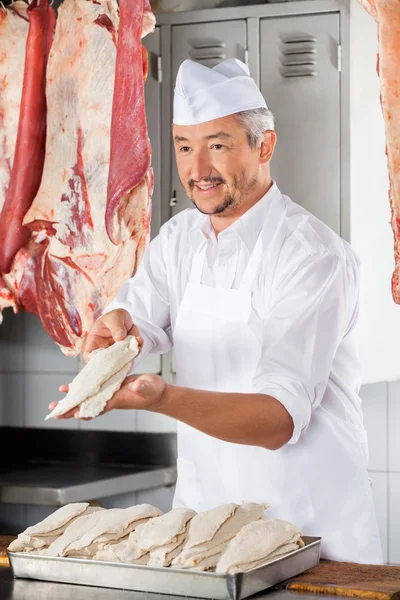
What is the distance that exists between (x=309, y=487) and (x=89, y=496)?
107 cm

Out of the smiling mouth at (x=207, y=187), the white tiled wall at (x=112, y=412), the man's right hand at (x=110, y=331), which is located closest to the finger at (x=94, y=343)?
the man's right hand at (x=110, y=331)

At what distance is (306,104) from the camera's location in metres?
2.81

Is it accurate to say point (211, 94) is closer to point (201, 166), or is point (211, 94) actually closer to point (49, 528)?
point (201, 166)

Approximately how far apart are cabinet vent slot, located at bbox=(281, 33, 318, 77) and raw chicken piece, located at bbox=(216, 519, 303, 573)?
163 cm

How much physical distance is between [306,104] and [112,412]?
1.36 metres

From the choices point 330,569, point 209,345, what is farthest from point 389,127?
point 330,569

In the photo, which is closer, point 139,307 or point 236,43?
point 139,307

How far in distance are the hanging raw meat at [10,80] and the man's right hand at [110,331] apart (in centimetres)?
121

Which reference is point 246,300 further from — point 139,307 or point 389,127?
point 389,127

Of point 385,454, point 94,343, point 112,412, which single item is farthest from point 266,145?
point 112,412

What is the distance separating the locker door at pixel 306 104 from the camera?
109 inches

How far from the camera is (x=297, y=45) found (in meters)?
2.82

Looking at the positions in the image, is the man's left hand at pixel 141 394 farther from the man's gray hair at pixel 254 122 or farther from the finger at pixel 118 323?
the man's gray hair at pixel 254 122

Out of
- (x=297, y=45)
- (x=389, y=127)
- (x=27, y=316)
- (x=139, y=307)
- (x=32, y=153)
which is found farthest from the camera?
(x=27, y=316)
